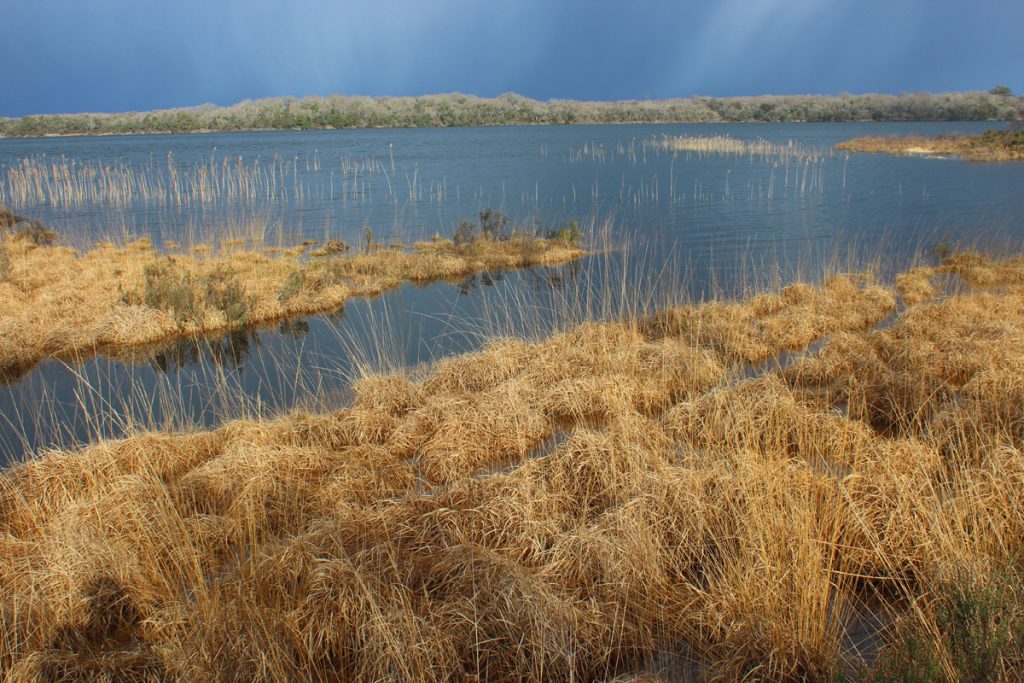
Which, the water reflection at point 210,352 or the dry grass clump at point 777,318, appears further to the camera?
the water reflection at point 210,352

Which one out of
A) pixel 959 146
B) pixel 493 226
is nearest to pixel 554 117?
pixel 959 146

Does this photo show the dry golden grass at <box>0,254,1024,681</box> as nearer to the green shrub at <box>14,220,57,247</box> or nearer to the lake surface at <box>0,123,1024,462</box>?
the lake surface at <box>0,123,1024,462</box>

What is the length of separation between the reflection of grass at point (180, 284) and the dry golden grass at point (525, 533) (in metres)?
6.04

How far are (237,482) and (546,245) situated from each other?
1334 centimetres

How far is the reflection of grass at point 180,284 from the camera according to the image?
12.0 meters

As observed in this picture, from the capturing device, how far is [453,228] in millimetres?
22062

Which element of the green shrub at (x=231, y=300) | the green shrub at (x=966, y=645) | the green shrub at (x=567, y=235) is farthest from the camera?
the green shrub at (x=567, y=235)

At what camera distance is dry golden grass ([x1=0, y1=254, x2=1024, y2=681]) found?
12.8 ft

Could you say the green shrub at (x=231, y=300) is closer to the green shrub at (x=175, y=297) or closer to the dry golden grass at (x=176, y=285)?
the dry golden grass at (x=176, y=285)

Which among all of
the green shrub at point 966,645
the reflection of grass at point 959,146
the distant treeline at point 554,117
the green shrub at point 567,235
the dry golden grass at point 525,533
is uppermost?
the distant treeline at point 554,117

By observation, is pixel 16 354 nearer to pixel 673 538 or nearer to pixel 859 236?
pixel 673 538

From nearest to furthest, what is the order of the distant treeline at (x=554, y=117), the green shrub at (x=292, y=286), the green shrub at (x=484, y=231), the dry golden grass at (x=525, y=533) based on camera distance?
the dry golden grass at (x=525, y=533), the green shrub at (x=292, y=286), the green shrub at (x=484, y=231), the distant treeline at (x=554, y=117)

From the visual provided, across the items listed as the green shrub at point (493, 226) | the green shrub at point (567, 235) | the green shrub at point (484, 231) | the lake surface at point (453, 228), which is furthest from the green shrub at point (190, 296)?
the green shrub at point (567, 235)

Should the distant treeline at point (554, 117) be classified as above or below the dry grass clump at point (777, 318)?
above
